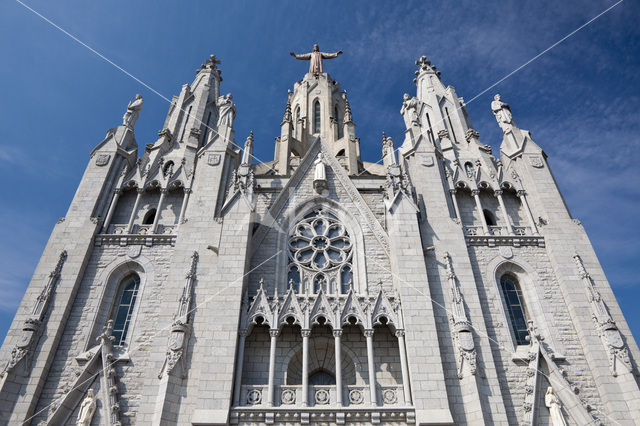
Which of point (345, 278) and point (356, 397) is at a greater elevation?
point (345, 278)

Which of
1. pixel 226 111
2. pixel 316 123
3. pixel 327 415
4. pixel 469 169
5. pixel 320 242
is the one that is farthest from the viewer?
pixel 316 123

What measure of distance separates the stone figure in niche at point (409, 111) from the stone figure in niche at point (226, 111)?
30.1 ft

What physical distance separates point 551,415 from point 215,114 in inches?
872

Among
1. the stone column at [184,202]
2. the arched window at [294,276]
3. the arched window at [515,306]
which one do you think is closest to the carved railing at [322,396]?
the arched window at [294,276]

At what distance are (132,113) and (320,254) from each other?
1290cm

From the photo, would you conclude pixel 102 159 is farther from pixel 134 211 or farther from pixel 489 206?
pixel 489 206

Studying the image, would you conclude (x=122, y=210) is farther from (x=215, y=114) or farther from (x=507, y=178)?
(x=507, y=178)

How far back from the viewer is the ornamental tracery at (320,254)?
59.9ft

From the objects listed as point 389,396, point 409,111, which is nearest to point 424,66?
point 409,111

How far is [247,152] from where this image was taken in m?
21.6

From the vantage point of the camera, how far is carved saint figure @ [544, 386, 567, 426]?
1433cm

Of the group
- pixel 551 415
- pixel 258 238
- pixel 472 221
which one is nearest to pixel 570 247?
pixel 472 221

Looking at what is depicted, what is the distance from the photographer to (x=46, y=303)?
53.4 ft

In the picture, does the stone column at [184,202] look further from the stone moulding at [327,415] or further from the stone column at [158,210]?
the stone moulding at [327,415]
